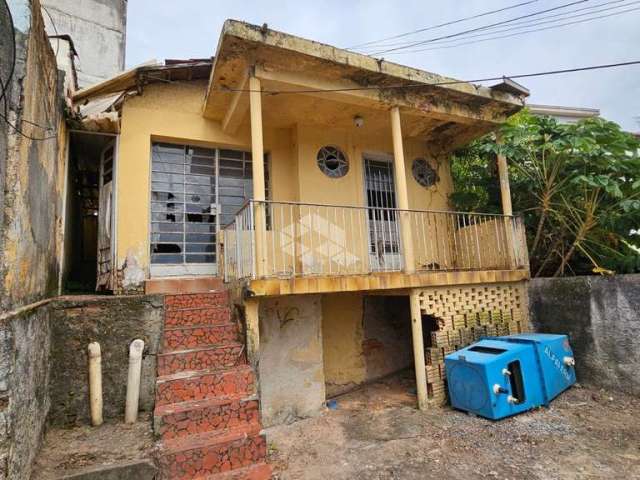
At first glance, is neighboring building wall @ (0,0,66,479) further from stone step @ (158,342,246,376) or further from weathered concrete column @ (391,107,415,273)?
weathered concrete column @ (391,107,415,273)

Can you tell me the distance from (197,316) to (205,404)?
118cm

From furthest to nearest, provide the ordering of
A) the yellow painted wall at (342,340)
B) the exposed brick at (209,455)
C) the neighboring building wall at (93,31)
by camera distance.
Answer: the neighboring building wall at (93,31), the yellow painted wall at (342,340), the exposed brick at (209,455)

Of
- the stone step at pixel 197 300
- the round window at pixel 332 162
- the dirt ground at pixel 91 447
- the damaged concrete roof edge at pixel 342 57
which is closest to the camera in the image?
the dirt ground at pixel 91 447

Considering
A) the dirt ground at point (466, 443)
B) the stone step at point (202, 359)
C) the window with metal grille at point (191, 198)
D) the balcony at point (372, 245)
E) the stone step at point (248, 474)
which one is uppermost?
the window with metal grille at point (191, 198)

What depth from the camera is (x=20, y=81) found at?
2.54m

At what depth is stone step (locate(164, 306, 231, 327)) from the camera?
421 cm

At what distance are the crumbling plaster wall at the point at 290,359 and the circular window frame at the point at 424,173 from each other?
10.8ft

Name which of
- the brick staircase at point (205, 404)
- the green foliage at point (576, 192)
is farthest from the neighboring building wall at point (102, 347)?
the green foliage at point (576, 192)

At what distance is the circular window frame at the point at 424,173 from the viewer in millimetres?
7121

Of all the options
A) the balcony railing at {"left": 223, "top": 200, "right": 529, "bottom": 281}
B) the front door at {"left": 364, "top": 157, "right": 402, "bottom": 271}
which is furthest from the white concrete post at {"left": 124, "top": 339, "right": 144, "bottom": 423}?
the front door at {"left": 364, "top": 157, "right": 402, "bottom": 271}

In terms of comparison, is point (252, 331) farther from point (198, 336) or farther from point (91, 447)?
point (91, 447)

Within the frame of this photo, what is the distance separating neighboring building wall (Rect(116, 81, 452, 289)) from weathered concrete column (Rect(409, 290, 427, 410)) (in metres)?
2.17

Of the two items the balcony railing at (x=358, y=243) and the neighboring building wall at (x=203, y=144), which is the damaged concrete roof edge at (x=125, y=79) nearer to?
the neighboring building wall at (x=203, y=144)

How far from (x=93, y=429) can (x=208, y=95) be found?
4159 mm
